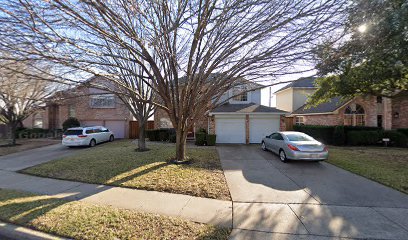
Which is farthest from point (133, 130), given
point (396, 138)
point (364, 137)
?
point (396, 138)

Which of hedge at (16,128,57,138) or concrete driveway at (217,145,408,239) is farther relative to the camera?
hedge at (16,128,57,138)

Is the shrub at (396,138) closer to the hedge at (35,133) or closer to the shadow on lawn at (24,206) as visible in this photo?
the shadow on lawn at (24,206)

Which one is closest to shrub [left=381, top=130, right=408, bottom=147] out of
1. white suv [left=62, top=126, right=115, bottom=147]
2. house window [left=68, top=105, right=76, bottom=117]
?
white suv [left=62, top=126, right=115, bottom=147]

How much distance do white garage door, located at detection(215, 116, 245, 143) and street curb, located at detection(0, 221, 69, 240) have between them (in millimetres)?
12713

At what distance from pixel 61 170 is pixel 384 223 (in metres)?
9.94

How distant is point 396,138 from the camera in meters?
14.2

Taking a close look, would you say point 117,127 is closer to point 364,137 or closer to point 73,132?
point 73,132

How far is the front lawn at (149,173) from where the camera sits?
5613mm

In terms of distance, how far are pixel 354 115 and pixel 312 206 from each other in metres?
17.1

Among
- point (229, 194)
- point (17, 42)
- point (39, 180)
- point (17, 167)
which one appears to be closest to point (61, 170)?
point (39, 180)

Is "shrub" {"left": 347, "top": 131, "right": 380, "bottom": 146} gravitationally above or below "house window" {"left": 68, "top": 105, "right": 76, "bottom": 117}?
below

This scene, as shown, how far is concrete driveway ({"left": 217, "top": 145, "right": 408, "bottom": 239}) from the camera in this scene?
3525 mm

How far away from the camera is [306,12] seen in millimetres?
5590

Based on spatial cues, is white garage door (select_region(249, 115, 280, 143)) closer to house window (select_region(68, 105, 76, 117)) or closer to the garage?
the garage
